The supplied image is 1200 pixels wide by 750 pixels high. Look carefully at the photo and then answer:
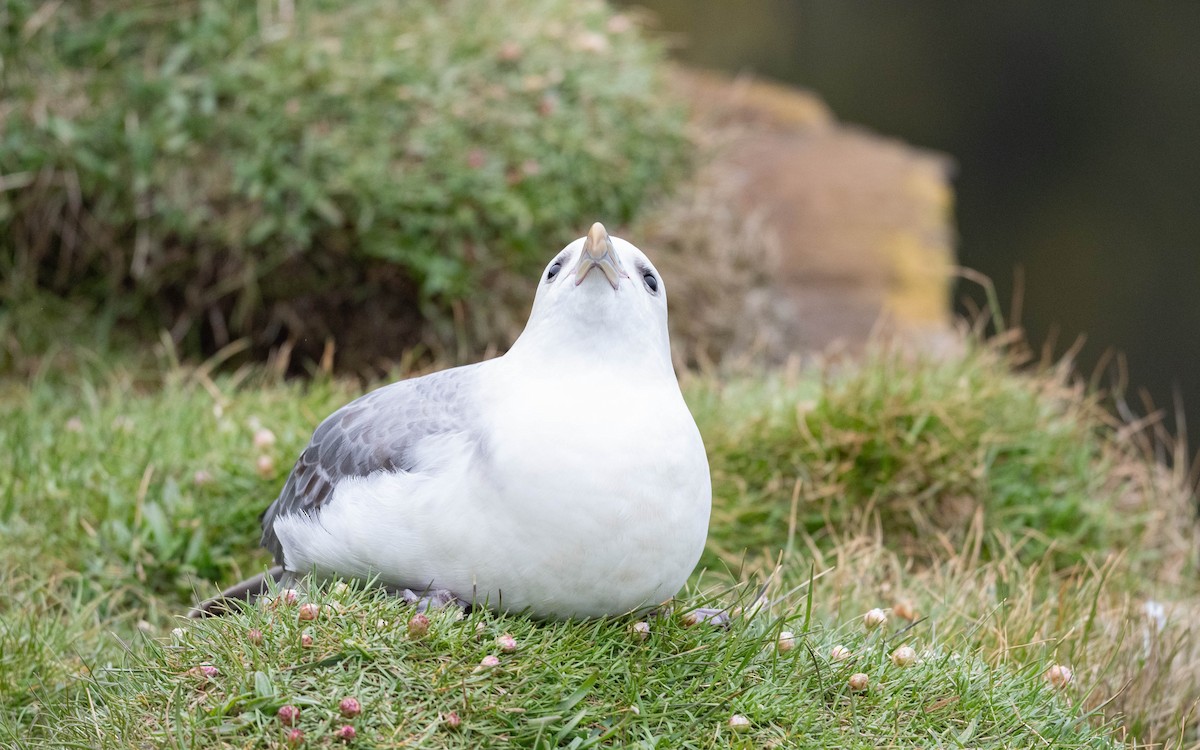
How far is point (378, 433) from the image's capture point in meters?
2.25

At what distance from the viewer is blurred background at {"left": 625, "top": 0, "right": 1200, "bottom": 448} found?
406 inches

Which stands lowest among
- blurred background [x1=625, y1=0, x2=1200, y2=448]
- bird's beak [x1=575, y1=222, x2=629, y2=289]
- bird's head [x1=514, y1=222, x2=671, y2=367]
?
blurred background [x1=625, y1=0, x2=1200, y2=448]

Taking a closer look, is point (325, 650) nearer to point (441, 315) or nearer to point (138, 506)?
point (138, 506)

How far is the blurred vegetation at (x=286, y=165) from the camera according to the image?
439 cm

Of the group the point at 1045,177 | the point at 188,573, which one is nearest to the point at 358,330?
the point at 188,573

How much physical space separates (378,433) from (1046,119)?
403 inches

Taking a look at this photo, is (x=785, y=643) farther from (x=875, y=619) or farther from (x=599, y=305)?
(x=599, y=305)

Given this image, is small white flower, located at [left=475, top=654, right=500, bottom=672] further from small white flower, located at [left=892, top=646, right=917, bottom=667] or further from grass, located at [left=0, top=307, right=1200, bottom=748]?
small white flower, located at [left=892, top=646, right=917, bottom=667]

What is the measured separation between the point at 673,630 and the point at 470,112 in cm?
285

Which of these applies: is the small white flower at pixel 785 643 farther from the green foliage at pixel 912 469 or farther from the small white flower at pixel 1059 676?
the green foliage at pixel 912 469

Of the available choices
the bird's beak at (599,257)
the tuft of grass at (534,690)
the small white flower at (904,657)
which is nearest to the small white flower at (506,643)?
the tuft of grass at (534,690)

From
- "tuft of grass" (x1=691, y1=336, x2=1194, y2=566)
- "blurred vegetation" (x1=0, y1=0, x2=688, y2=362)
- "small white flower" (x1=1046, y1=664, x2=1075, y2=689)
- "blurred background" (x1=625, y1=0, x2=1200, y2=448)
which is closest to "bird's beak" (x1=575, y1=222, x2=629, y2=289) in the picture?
"small white flower" (x1=1046, y1=664, x2=1075, y2=689)

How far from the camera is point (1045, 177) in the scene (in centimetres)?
1089

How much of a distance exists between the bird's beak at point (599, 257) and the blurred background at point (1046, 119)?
8.12 m
